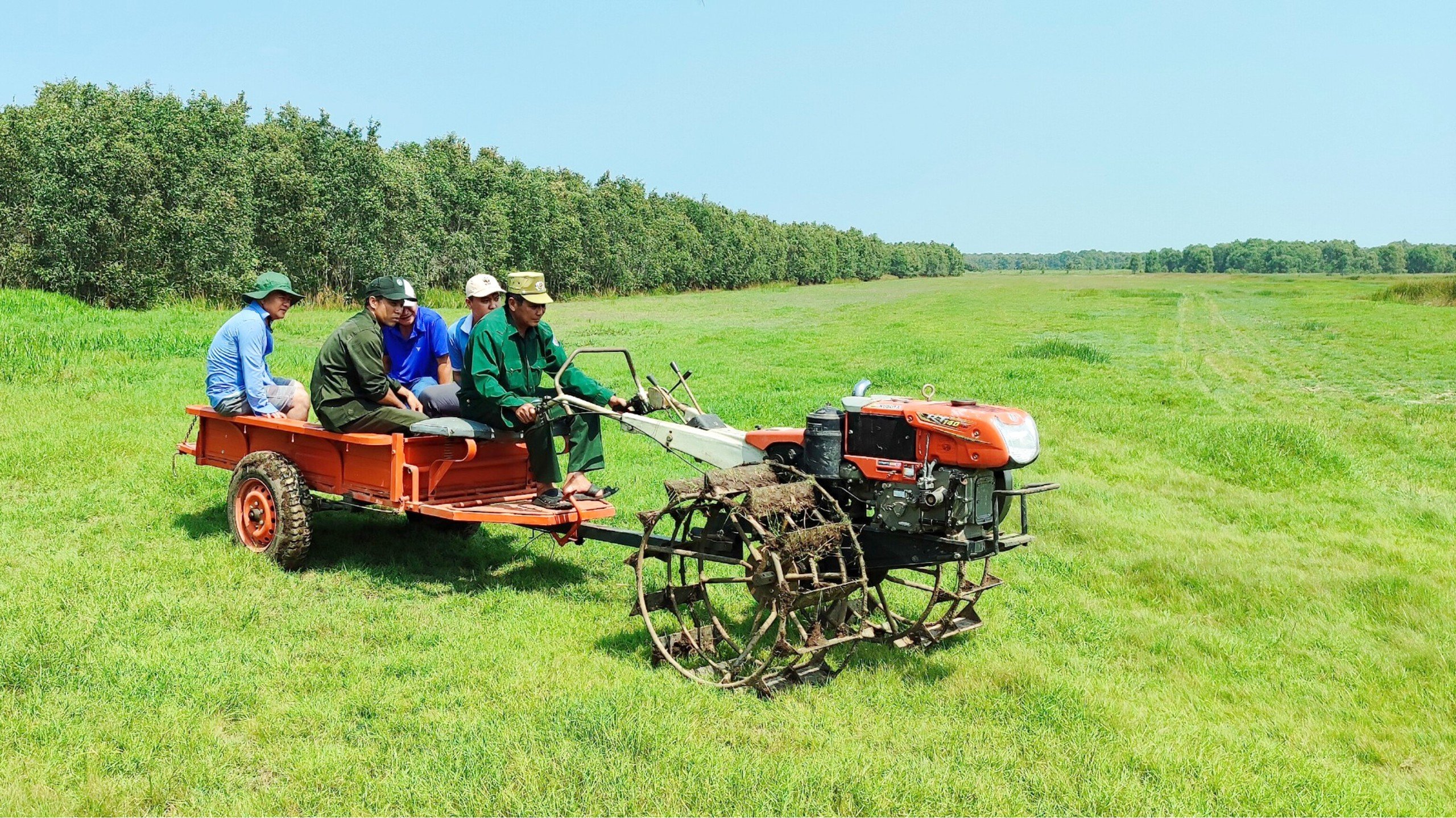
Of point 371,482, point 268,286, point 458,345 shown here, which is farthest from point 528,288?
point 268,286

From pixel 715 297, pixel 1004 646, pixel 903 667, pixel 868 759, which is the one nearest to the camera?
pixel 868 759

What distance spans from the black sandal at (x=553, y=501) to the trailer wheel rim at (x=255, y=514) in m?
2.05

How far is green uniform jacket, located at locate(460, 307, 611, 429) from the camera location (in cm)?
730

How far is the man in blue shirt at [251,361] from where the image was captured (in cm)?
829

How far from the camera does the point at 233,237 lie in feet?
119

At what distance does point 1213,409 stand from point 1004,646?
38.0ft

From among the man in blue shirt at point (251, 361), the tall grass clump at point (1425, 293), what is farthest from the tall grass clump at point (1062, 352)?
the tall grass clump at point (1425, 293)

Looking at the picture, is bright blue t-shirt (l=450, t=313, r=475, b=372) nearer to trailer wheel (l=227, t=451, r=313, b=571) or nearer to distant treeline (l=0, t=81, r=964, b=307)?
trailer wheel (l=227, t=451, r=313, b=571)

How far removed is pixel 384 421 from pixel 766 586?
354 centimetres

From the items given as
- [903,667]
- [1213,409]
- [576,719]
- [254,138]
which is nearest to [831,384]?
[1213,409]

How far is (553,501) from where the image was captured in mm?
7395

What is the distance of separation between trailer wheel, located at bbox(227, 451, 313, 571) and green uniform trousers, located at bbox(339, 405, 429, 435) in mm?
581

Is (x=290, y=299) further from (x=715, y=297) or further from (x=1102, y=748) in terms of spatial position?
(x=715, y=297)

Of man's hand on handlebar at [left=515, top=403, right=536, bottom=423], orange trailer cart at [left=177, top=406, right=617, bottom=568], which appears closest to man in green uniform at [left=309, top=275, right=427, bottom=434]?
orange trailer cart at [left=177, top=406, right=617, bottom=568]
